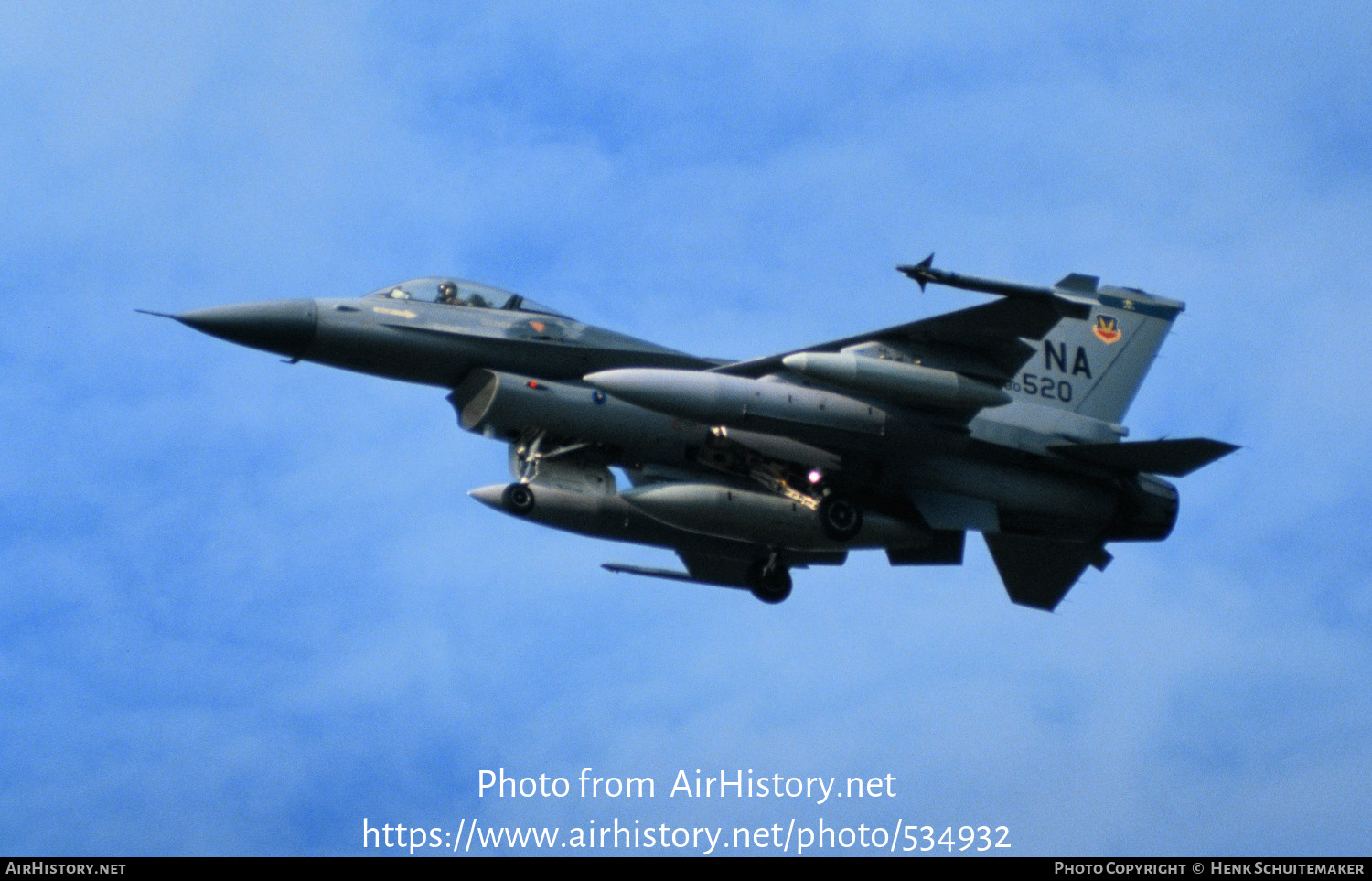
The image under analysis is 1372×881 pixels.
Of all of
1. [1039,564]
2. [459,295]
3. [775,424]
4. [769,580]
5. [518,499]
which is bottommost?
[769,580]

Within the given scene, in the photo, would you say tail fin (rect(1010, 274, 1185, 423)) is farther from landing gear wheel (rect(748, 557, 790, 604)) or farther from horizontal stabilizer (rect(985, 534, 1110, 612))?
landing gear wheel (rect(748, 557, 790, 604))

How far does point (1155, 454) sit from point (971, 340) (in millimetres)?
2931

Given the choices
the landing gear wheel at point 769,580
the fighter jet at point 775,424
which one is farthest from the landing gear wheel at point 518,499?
the landing gear wheel at point 769,580

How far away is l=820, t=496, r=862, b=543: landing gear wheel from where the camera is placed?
2198cm

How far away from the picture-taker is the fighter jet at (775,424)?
816 inches

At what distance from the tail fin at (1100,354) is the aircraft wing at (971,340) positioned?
2119mm

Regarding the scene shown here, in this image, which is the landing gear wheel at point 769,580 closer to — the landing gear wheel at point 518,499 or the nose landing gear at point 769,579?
the nose landing gear at point 769,579

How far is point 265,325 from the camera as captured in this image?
21.1 metres

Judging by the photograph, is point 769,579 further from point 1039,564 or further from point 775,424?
point 1039,564

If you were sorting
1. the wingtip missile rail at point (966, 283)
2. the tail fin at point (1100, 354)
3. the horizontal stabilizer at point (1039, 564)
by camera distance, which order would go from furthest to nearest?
the horizontal stabilizer at point (1039, 564) < the tail fin at point (1100, 354) < the wingtip missile rail at point (966, 283)

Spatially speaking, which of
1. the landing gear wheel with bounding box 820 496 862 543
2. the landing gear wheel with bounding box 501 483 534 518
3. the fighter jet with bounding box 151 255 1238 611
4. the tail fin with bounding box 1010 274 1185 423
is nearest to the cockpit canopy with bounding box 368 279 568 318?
the fighter jet with bounding box 151 255 1238 611

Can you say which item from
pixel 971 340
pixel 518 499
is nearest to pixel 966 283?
pixel 971 340

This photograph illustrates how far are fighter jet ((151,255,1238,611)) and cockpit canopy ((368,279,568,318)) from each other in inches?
1.0
